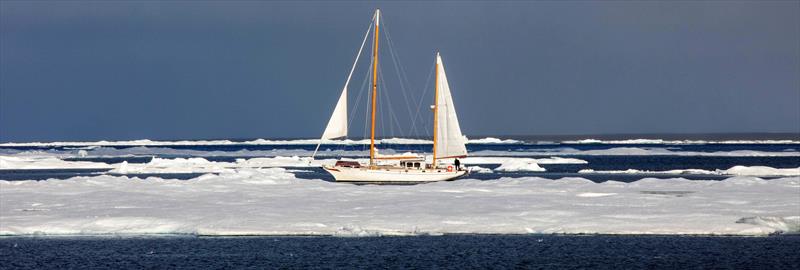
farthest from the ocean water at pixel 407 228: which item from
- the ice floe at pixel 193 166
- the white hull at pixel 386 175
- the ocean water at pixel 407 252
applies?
the ice floe at pixel 193 166

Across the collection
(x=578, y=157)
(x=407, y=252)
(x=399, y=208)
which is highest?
(x=578, y=157)

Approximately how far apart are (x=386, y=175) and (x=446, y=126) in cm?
532

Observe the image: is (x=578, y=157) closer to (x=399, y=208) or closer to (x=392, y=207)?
(x=392, y=207)

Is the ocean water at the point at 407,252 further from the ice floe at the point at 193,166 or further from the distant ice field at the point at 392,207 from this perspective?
the ice floe at the point at 193,166

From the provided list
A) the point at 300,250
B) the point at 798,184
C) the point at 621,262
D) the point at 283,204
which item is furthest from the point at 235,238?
the point at 798,184

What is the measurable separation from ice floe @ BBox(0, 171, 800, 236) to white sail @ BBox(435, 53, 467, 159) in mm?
6039

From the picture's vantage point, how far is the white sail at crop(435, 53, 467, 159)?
169 feet

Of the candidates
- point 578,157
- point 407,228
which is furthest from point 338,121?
point 578,157

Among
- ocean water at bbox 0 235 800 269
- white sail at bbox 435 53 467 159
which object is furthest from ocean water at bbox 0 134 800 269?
white sail at bbox 435 53 467 159

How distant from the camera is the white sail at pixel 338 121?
49.2m

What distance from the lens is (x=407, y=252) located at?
2533 cm

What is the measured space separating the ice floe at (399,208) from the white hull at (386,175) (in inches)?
127

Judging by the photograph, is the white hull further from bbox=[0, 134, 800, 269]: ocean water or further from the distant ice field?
bbox=[0, 134, 800, 269]: ocean water

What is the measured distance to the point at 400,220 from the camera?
29.5m
